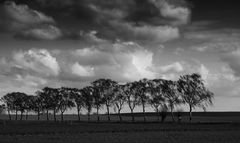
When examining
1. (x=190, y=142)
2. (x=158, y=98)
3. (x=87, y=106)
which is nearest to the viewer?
(x=190, y=142)

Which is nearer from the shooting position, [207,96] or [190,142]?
[190,142]

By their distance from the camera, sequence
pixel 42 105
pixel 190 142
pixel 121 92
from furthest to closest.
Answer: pixel 42 105, pixel 121 92, pixel 190 142

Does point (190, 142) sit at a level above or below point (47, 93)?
below

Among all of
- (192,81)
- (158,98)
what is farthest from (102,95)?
(192,81)

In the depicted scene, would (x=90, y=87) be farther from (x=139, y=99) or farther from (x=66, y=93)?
(x=139, y=99)

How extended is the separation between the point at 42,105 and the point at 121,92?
155 feet

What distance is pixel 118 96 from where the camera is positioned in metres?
122

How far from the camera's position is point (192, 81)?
10412 cm

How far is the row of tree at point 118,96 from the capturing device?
103m

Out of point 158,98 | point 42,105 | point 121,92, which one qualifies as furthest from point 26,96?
point 158,98

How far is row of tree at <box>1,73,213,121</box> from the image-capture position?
103 meters

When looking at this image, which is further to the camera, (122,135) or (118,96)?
(118,96)

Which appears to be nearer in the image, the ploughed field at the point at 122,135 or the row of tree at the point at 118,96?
the ploughed field at the point at 122,135

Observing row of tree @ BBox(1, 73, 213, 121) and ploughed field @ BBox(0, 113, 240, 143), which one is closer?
ploughed field @ BBox(0, 113, 240, 143)
